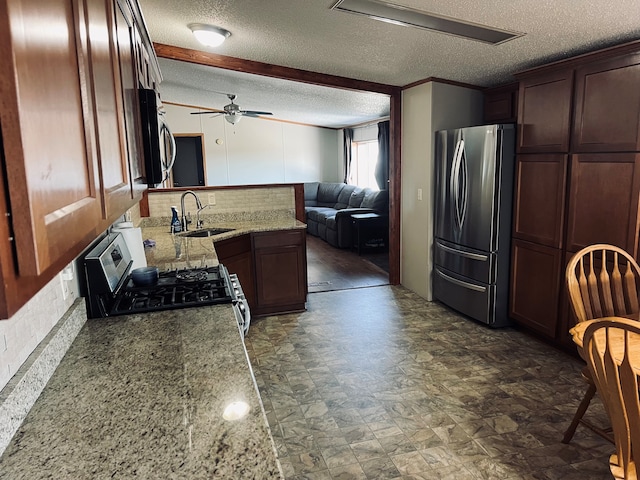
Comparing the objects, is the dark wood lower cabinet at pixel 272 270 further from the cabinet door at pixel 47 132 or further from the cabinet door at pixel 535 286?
the cabinet door at pixel 47 132

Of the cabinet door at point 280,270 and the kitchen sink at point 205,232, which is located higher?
the kitchen sink at point 205,232

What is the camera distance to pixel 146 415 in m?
1.08

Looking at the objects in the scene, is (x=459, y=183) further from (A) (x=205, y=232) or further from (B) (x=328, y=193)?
(B) (x=328, y=193)

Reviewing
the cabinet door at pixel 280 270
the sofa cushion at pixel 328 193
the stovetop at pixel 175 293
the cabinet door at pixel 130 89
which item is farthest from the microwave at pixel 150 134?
the sofa cushion at pixel 328 193

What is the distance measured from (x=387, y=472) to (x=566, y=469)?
83 cm

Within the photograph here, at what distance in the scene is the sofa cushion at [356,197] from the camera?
25.4 ft

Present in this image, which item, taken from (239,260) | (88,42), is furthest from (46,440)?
(239,260)

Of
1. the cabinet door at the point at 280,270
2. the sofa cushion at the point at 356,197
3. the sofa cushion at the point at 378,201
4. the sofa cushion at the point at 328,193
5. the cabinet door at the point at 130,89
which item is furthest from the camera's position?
the sofa cushion at the point at 328,193

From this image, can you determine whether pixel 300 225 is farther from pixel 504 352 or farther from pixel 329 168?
pixel 329 168

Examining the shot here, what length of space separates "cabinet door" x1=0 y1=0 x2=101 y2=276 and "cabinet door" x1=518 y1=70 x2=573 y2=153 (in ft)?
10.1

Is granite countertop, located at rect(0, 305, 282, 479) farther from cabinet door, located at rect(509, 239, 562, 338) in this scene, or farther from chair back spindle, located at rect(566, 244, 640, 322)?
cabinet door, located at rect(509, 239, 562, 338)

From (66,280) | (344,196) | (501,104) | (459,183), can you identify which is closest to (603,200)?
(459,183)

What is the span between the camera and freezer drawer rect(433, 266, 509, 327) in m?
3.70

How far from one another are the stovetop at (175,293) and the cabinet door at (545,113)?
8.04 ft
